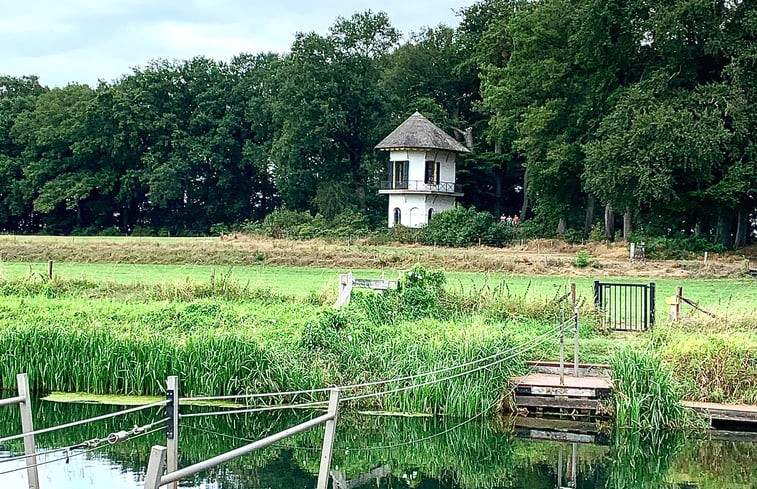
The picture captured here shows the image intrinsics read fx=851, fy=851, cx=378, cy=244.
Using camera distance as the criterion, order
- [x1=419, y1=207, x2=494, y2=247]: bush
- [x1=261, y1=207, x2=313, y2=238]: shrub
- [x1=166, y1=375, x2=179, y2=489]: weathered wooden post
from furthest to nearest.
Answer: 1. [x1=261, y1=207, x2=313, y2=238]: shrub
2. [x1=419, y1=207, x2=494, y2=247]: bush
3. [x1=166, y1=375, x2=179, y2=489]: weathered wooden post

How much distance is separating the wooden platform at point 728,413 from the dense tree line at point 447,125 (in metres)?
27.2

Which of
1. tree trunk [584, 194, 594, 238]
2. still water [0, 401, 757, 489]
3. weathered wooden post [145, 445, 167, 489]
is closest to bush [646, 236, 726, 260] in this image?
tree trunk [584, 194, 594, 238]

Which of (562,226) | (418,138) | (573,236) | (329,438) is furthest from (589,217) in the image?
(329,438)

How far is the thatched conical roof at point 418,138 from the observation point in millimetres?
56531

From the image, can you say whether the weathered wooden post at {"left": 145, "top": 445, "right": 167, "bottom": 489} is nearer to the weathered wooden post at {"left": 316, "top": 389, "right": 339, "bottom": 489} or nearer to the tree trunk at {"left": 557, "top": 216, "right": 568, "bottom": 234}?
the weathered wooden post at {"left": 316, "top": 389, "right": 339, "bottom": 489}

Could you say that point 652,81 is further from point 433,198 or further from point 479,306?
point 479,306

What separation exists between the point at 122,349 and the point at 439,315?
7.45 meters

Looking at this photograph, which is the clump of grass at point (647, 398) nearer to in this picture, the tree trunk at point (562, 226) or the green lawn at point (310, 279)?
the green lawn at point (310, 279)

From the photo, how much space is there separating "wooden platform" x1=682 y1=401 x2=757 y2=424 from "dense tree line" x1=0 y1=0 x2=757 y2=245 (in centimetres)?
2725

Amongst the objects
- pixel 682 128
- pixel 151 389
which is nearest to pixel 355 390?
pixel 151 389

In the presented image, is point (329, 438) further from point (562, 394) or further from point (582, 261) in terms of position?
point (582, 261)

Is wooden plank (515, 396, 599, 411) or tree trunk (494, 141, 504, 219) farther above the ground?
tree trunk (494, 141, 504, 219)

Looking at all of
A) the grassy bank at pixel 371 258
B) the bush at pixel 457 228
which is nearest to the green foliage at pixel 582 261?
the grassy bank at pixel 371 258

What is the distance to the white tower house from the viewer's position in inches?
2244
